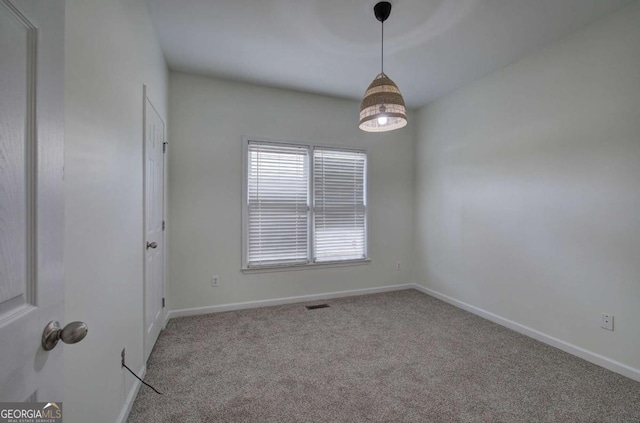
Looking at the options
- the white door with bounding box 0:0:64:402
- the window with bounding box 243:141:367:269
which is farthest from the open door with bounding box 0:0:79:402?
the window with bounding box 243:141:367:269

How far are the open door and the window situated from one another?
278 centimetres

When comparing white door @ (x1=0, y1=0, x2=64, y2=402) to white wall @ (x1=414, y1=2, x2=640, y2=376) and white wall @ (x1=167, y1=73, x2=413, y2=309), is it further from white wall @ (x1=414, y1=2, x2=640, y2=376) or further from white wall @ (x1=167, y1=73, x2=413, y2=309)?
white wall @ (x1=414, y1=2, x2=640, y2=376)

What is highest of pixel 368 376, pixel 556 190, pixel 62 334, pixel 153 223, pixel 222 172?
pixel 222 172

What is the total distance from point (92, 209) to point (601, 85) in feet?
12.0

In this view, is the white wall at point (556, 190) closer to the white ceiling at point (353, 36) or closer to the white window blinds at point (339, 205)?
the white ceiling at point (353, 36)

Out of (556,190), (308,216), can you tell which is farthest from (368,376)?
(556,190)

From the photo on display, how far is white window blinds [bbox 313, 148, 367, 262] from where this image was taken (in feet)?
12.6

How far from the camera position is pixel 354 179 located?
4051 mm

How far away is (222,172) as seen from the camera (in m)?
3.38

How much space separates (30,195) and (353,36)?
105 inches

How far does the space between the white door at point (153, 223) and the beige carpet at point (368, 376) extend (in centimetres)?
28

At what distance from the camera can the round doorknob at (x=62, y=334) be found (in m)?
0.65

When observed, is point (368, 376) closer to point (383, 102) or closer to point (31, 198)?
point (383, 102)

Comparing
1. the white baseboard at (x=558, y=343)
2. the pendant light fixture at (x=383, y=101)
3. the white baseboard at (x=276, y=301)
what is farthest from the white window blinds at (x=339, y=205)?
the pendant light fixture at (x=383, y=101)
